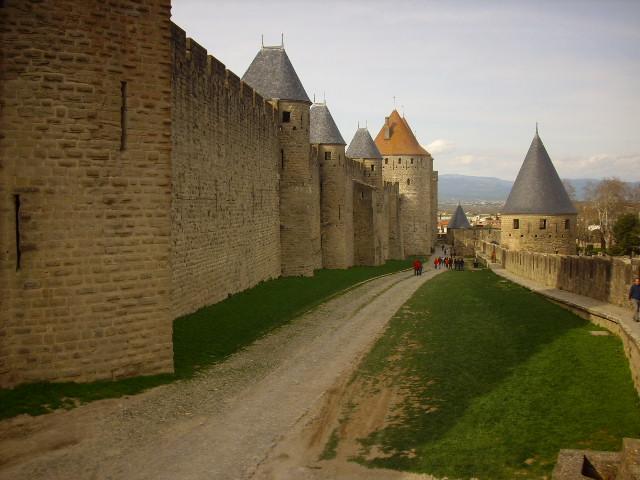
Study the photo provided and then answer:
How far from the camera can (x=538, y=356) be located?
1039cm

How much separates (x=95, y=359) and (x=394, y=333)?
654cm

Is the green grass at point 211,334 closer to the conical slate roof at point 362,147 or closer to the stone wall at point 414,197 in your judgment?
the conical slate roof at point 362,147

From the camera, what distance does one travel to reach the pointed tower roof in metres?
59.8

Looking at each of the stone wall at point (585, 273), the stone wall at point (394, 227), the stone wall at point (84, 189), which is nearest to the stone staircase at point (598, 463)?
the stone wall at point (84, 189)

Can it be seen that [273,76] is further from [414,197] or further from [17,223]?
[414,197]

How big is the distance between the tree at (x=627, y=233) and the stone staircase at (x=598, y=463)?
4536 cm

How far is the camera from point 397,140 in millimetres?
60312

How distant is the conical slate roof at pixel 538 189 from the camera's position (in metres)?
30.9

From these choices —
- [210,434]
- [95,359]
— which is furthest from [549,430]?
[95,359]

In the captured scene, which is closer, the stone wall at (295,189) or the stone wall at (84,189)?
the stone wall at (84,189)

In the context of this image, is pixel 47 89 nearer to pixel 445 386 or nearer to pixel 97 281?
→ pixel 97 281

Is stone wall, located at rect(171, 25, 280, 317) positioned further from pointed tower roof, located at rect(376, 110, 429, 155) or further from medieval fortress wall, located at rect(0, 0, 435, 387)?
pointed tower roof, located at rect(376, 110, 429, 155)

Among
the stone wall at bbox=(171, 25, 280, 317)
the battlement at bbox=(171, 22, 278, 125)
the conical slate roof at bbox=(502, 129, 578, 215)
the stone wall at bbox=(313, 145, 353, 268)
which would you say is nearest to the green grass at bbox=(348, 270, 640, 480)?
the stone wall at bbox=(171, 25, 280, 317)

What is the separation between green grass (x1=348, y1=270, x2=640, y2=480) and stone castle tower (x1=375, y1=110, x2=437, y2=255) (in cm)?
4331
